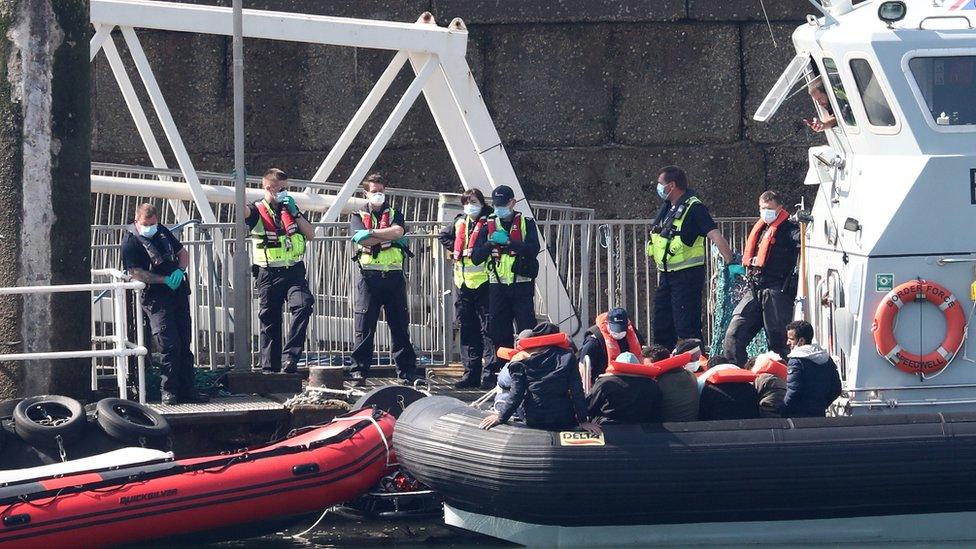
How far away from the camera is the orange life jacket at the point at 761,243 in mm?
9773

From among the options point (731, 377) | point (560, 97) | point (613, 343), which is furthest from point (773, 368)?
point (560, 97)

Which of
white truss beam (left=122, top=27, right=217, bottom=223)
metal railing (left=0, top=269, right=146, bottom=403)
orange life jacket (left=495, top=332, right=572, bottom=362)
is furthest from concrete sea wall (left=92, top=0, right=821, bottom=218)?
orange life jacket (left=495, top=332, right=572, bottom=362)

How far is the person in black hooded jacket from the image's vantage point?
8.13m

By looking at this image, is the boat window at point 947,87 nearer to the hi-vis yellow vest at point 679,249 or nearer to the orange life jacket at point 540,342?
the hi-vis yellow vest at point 679,249

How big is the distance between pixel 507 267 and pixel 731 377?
2.15 m

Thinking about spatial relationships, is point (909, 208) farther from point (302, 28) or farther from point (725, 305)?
point (302, 28)

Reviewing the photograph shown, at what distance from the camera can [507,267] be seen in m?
10.1

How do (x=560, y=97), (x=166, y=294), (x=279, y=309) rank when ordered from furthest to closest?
(x=560, y=97)
(x=279, y=309)
(x=166, y=294)

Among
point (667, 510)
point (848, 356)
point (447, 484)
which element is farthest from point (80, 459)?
point (848, 356)

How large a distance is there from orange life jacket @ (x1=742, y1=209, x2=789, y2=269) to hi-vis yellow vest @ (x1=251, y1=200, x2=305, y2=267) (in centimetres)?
292

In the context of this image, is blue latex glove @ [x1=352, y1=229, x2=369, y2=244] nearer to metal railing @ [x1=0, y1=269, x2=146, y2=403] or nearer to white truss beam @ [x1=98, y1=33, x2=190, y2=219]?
metal railing @ [x1=0, y1=269, x2=146, y2=403]

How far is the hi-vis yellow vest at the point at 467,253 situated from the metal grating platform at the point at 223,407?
1.56 metres

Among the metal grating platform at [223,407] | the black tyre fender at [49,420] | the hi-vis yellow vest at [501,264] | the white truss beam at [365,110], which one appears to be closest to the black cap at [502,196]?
the hi-vis yellow vest at [501,264]

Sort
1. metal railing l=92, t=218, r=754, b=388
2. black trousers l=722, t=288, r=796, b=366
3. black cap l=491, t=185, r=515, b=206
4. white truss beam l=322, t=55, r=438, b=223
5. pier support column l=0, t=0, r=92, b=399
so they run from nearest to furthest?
pier support column l=0, t=0, r=92, b=399 → black trousers l=722, t=288, r=796, b=366 → black cap l=491, t=185, r=515, b=206 → metal railing l=92, t=218, r=754, b=388 → white truss beam l=322, t=55, r=438, b=223
